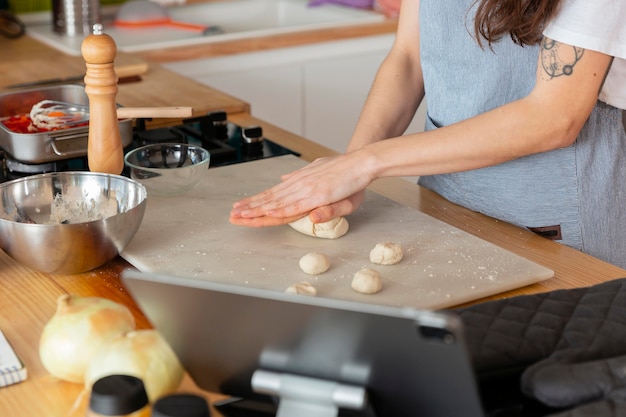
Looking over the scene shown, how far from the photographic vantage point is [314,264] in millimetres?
1164

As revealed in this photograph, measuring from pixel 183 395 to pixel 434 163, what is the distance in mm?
691

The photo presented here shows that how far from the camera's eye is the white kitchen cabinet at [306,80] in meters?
2.66

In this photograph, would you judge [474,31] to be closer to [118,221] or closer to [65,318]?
[118,221]

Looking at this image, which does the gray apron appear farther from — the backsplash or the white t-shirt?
the backsplash

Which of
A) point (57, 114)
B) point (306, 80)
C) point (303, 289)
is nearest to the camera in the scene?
point (303, 289)

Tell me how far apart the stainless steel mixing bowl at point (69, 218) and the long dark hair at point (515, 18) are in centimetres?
55

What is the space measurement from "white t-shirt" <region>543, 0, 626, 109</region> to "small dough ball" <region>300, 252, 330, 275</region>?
427mm

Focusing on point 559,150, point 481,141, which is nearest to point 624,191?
point 559,150

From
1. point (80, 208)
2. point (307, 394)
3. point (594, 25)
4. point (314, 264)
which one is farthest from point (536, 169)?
point (307, 394)

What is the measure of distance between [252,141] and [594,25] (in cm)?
68

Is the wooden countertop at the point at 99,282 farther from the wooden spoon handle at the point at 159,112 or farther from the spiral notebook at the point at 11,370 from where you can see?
the wooden spoon handle at the point at 159,112

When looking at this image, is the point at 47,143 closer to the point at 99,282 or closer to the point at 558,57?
the point at 99,282

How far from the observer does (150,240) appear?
1.29 metres

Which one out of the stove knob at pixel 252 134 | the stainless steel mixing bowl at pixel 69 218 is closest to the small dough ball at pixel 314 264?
the stainless steel mixing bowl at pixel 69 218
